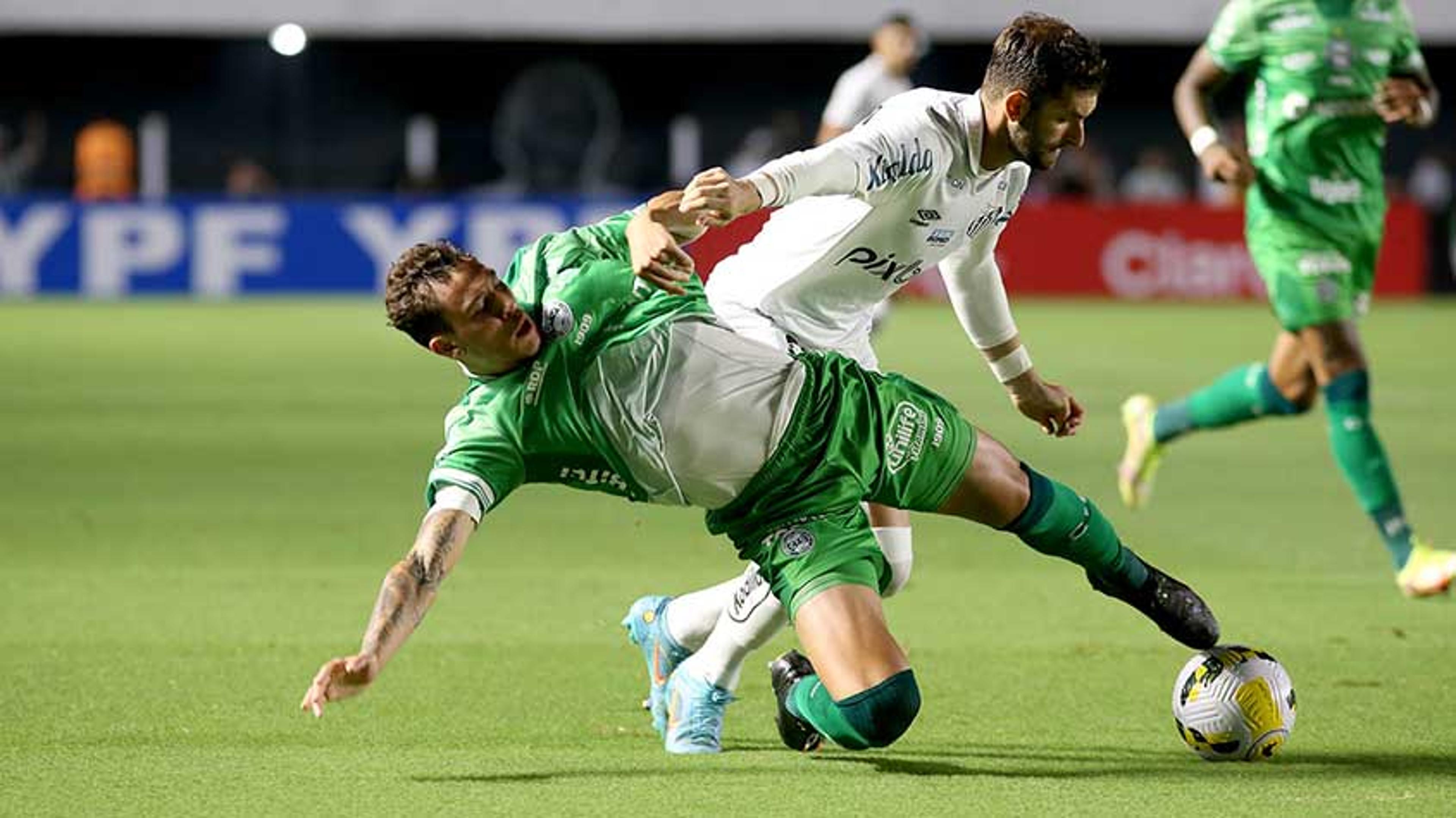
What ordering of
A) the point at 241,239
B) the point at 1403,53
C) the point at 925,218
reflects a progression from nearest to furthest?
the point at 925,218 → the point at 1403,53 → the point at 241,239

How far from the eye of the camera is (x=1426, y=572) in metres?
8.73

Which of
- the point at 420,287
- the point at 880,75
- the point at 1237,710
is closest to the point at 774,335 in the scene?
the point at 420,287

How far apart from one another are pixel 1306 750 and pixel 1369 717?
507mm

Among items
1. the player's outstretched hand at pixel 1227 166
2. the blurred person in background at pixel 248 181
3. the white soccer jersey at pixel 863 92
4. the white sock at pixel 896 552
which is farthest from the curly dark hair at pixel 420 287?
the blurred person in background at pixel 248 181

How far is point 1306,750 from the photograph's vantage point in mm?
6309

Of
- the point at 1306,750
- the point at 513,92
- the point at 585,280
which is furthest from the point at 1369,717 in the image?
the point at 513,92

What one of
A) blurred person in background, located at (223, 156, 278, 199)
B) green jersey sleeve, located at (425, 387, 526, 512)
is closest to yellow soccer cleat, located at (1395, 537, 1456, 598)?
green jersey sleeve, located at (425, 387, 526, 512)

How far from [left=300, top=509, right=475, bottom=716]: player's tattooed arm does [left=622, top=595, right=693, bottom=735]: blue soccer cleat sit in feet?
3.54

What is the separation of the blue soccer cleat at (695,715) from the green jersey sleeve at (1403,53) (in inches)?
172

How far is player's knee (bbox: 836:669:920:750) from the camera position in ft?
18.9

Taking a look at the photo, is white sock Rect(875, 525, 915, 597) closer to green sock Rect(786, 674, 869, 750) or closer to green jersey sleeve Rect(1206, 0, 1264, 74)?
green sock Rect(786, 674, 869, 750)

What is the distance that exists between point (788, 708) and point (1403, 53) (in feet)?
14.6

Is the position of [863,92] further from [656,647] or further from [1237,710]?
[1237,710]

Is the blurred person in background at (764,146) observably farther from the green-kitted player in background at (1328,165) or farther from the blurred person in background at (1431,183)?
the green-kitted player in background at (1328,165)
